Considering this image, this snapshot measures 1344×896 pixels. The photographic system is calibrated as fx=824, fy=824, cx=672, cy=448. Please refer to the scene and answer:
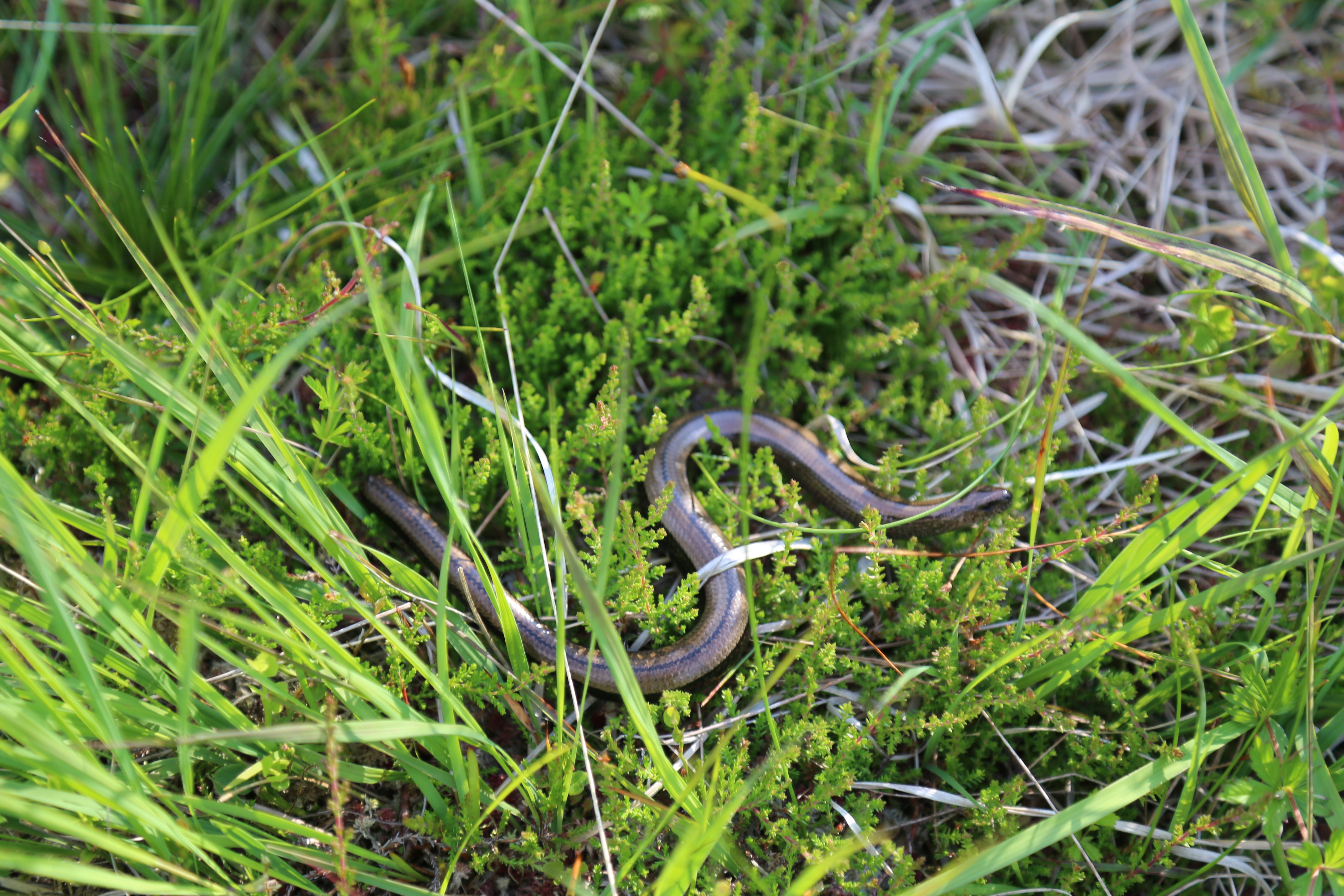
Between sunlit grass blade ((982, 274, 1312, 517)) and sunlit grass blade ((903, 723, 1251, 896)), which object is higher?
sunlit grass blade ((982, 274, 1312, 517))

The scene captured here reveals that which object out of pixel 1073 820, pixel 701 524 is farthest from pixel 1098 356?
pixel 701 524

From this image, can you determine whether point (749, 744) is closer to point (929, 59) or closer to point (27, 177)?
point (929, 59)

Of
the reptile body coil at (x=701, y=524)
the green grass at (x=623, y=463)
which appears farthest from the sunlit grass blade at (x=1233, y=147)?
the reptile body coil at (x=701, y=524)

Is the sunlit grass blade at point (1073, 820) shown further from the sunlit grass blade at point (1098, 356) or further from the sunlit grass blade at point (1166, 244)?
the sunlit grass blade at point (1166, 244)

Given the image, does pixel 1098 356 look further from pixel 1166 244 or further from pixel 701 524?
pixel 701 524

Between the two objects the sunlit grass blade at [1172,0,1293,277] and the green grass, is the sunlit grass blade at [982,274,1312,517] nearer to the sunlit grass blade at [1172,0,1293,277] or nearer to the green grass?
the green grass

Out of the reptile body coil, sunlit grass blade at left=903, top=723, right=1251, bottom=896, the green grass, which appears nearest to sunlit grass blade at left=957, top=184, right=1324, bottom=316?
the green grass

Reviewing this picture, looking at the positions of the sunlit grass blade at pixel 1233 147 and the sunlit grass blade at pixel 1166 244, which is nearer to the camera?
the sunlit grass blade at pixel 1233 147

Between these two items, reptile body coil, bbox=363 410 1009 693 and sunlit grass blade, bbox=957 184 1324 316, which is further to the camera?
reptile body coil, bbox=363 410 1009 693

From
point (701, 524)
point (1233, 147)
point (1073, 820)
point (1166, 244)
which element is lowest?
point (1073, 820)
